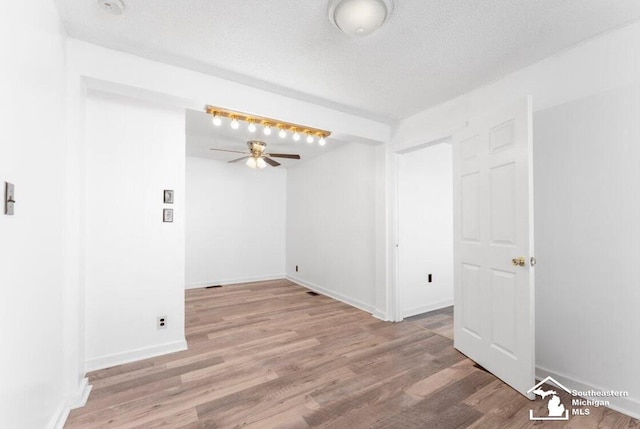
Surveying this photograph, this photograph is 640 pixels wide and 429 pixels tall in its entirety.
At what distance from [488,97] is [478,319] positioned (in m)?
1.99

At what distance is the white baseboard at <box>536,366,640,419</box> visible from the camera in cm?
171

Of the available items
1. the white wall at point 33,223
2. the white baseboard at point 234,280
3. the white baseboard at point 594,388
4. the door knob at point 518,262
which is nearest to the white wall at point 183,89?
the white wall at point 33,223

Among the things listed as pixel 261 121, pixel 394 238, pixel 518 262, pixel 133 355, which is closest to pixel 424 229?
pixel 394 238

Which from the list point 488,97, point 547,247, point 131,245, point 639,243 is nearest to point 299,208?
point 131,245

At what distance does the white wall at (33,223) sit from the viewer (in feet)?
3.52

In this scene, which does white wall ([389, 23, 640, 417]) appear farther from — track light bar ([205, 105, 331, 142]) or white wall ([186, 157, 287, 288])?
white wall ([186, 157, 287, 288])

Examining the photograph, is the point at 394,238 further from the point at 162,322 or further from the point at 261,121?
the point at 162,322

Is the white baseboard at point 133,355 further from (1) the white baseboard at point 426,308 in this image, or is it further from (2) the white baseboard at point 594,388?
(2) the white baseboard at point 594,388

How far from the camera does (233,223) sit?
5609mm

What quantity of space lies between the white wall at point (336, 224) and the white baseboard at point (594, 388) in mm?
1915

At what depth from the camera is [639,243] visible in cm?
172

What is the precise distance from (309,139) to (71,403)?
9.39ft

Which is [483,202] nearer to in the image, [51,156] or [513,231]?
[513,231]

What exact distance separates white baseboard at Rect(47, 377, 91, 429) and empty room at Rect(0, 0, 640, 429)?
0.06 feet
